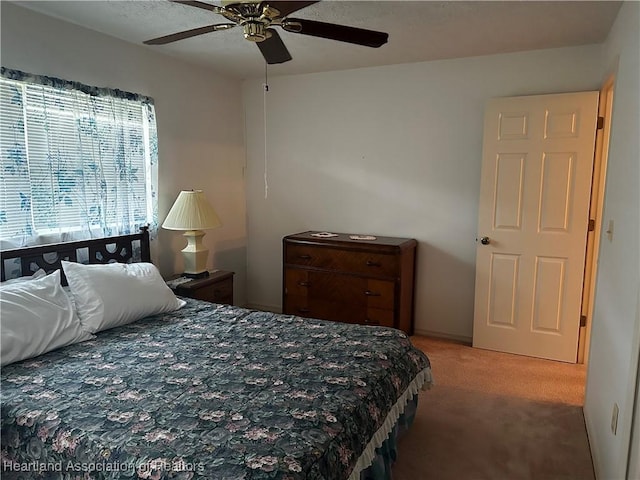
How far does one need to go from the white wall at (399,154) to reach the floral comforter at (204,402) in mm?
1665

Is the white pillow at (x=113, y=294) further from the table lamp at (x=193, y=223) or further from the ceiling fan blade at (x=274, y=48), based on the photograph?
the ceiling fan blade at (x=274, y=48)

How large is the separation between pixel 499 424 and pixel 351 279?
163cm

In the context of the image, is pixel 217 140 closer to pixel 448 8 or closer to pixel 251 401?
pixel 448 8

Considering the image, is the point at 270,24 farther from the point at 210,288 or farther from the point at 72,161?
the point at 210,288

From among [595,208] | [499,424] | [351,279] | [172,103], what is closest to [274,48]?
[172,103]

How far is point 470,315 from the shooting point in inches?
154

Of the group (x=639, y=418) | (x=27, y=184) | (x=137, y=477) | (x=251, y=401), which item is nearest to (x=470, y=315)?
(x=639, y=418)

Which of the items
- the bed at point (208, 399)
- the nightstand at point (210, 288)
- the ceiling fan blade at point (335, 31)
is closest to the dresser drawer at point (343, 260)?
the nightstand at point (210, 288)

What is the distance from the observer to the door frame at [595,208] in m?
3.20

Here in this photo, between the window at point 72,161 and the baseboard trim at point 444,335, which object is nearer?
the window at point 72,161

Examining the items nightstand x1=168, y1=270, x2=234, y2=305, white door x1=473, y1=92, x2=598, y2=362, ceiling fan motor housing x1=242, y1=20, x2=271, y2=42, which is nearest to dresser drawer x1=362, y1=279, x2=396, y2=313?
white door x1=473, y1=92, x2=598, y2=362

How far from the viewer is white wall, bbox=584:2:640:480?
5.60ft

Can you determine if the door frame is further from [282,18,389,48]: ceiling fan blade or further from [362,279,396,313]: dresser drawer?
[282,18,389,48]: ceiling fan blade

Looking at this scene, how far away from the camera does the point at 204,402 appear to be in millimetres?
1703
